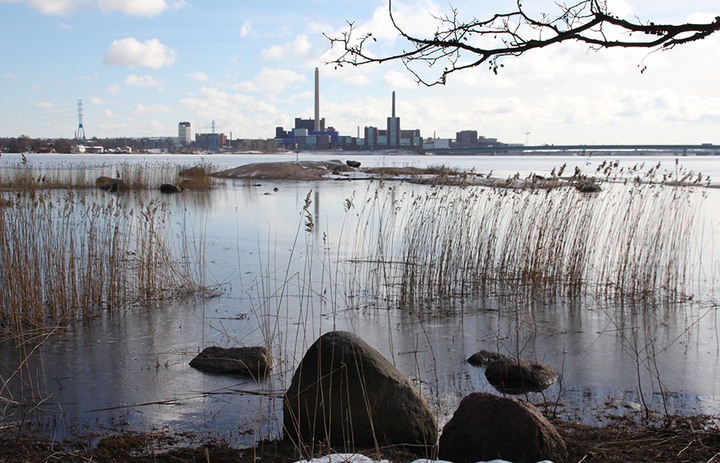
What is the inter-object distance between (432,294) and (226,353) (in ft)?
10.0

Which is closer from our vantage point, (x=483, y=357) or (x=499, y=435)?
(x=499, y=435)

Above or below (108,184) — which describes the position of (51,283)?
below

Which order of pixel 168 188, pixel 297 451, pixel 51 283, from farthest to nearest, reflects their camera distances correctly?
1. pixel 168 188
2. pixel 51 283
3. pixel 297 451

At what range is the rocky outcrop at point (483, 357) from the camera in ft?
14.9

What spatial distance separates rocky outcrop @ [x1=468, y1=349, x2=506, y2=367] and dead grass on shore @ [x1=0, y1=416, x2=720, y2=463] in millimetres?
1242

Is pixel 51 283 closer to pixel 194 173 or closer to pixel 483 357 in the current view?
pixel 483 357

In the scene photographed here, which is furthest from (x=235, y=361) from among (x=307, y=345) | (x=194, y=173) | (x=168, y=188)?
(x=194, y=173)

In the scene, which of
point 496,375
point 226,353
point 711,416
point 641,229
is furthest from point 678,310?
point 226,353

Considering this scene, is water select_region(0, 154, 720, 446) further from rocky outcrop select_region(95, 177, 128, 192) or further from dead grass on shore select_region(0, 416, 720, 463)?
rocky outcrop select_region(95, 177, 128, 192)

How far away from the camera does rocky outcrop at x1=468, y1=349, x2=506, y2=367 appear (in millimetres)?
4543

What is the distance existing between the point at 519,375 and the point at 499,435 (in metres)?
1.36

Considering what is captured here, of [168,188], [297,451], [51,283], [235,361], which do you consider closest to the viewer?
[297,451]

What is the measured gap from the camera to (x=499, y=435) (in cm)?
289

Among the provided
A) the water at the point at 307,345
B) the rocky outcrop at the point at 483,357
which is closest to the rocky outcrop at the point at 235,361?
the water at the point at 307,345
